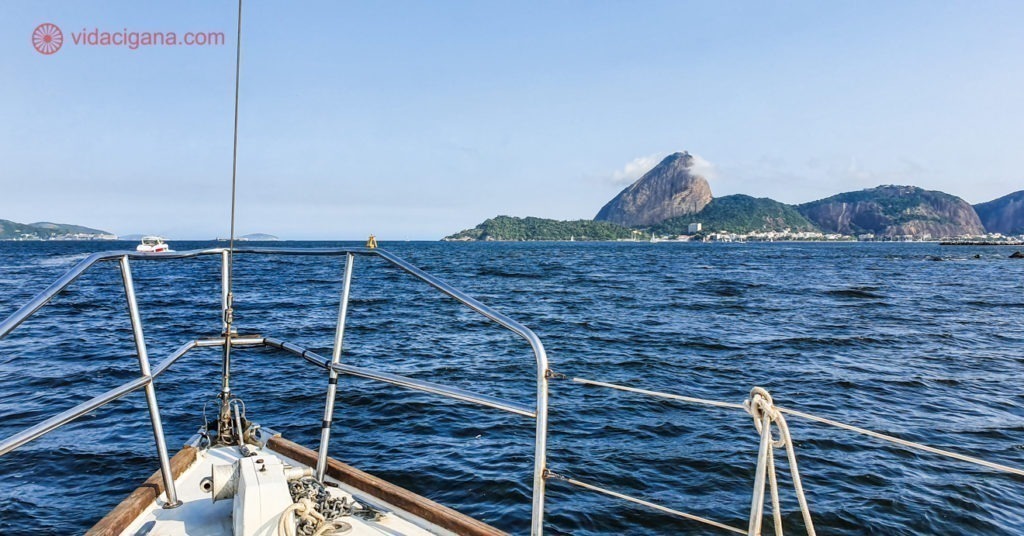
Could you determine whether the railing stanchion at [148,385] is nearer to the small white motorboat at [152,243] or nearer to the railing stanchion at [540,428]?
the railing stanchion at [540,428]

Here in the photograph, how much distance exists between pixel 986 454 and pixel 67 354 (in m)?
18.4

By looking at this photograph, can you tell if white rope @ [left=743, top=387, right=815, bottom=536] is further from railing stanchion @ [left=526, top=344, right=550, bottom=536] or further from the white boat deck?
the white boat deck

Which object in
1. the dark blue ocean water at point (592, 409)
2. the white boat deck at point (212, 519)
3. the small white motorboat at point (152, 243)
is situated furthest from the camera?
the small white motorboat at point (152, 243)

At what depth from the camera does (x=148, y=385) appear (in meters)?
3.10

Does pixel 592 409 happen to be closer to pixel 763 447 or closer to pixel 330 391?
pixel 330 391

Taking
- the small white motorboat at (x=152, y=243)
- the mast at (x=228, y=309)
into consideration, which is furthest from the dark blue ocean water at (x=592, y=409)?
the small white motorboat at (x=152, y=243)

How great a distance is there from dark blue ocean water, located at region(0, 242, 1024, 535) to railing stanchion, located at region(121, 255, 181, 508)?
3944 millimetres

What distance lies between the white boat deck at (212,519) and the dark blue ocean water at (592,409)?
3.56 m

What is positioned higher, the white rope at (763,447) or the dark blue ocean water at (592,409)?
the white rope at (763,447)

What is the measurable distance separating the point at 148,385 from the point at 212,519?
747mm

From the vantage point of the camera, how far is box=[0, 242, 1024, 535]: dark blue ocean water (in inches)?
278

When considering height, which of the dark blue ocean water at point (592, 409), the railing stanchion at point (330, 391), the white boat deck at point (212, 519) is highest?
the railing stanchion at point (330, 391)

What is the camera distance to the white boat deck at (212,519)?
2975 millimetres

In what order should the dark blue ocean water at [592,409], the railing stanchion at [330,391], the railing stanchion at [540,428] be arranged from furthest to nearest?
1. the dark blue ocean water at [592,409]
2. the railing stanchion at [330,391]
3. the railing stanchion at [540,428]
